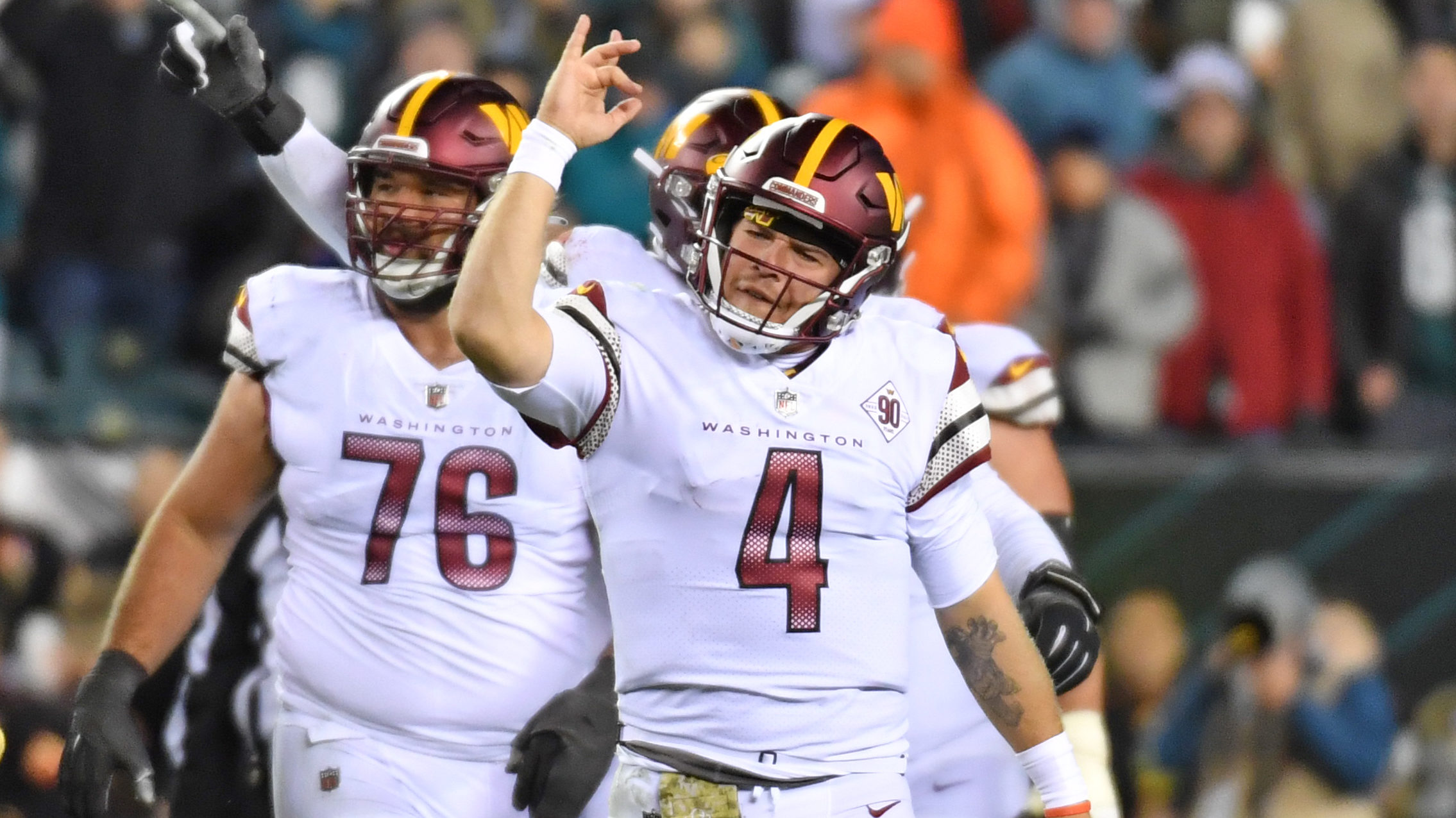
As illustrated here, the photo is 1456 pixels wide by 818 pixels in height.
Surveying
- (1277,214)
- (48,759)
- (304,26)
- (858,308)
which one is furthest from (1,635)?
(1277,214)

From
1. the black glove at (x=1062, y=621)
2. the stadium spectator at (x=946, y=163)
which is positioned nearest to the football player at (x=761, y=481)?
the black glove at (x=1062, y=621)

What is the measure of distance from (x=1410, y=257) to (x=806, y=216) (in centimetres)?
667

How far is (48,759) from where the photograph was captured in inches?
249

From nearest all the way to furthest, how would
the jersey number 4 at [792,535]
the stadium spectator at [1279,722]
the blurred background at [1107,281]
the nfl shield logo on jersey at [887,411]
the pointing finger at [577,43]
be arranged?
the pointing finger at [577,43] < the jersey number 4 at [792,535] < the nfl shield logo on jersey at [887,411] < the stadium spectator at [1279,722] < the blurred background at [1107,281]

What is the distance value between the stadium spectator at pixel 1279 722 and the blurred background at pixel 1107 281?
0.01 meters

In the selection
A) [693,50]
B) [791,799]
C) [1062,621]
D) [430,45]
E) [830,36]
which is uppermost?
[830,36]

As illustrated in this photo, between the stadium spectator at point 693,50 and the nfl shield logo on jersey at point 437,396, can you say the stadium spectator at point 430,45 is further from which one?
the nfl shield logo on jersey at point 437,396

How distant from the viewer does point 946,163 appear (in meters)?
8.55

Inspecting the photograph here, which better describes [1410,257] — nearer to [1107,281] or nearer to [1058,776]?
[1107,281]

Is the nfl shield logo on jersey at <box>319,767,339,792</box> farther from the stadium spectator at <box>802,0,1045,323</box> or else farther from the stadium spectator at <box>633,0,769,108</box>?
the stadium spectator at <box>633,0,769,108</box>

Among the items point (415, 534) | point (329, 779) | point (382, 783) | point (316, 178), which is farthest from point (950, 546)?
point (316, 178)

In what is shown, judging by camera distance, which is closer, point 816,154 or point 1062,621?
point 816,154

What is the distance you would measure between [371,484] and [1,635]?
12.4 ft

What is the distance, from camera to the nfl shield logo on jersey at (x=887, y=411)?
12.7 feet
